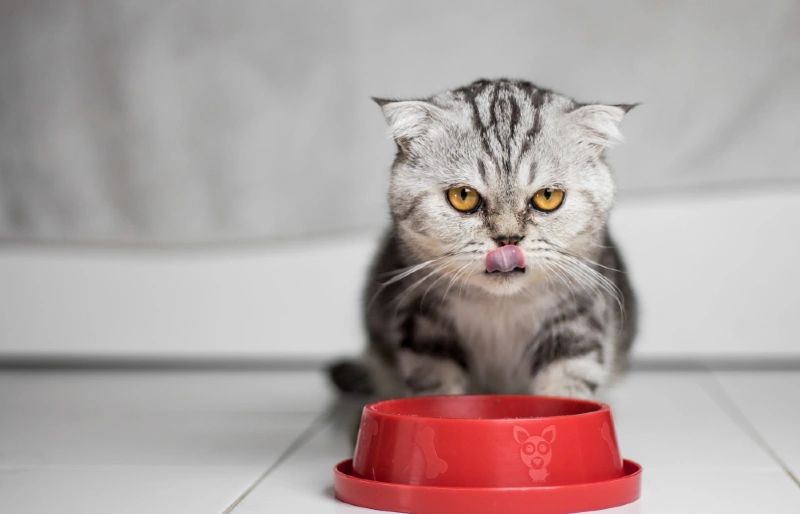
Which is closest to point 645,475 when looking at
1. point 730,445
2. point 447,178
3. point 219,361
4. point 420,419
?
point 730,445

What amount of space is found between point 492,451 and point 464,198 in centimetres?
51

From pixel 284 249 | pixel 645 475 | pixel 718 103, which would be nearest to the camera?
pixel 645 475

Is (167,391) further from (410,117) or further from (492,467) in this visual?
(492,467)

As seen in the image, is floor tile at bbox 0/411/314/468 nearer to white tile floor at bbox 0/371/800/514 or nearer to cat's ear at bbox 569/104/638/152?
white tile floor at bbox 0/371/800/514

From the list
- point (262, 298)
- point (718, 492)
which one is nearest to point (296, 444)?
point (718, 492)

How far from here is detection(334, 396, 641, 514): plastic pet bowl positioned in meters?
1.12

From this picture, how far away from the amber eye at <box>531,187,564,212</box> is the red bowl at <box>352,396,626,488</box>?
40cm

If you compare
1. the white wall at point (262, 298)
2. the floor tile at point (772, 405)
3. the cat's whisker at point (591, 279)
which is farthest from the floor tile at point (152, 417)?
the floor tile at point (772, 405)

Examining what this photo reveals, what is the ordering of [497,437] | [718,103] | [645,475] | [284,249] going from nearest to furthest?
[497,437]
[645,475]
[718,103]
[284,249]

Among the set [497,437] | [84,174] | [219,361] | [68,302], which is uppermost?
[84,174]

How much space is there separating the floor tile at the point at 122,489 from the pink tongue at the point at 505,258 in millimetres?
504

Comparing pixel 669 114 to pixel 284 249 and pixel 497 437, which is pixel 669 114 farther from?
pixel 497 437

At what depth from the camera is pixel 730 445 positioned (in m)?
1.62

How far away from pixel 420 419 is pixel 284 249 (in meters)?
1.79
